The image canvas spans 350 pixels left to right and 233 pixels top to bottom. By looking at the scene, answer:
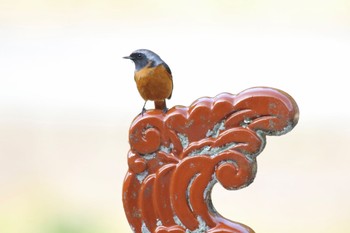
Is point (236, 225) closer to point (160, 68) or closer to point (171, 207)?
point (171, 207)

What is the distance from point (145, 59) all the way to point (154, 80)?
3cm

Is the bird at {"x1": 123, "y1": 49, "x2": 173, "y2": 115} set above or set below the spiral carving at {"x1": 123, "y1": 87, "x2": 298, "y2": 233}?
above

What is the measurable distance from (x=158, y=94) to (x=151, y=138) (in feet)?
0.21

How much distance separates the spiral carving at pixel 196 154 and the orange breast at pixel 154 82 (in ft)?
0.10

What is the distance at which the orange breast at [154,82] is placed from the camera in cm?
90

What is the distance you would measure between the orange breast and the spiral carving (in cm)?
3

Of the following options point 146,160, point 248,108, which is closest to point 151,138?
point 146,160

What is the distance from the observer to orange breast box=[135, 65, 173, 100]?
90 cm

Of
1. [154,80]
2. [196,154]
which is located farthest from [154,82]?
[196,154]

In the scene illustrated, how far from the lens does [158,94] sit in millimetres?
903

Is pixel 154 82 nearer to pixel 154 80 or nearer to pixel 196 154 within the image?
pixel 154 80

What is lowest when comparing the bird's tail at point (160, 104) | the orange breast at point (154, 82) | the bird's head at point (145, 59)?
the bird's tail at point (160, 104)

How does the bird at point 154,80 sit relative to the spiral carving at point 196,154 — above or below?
above

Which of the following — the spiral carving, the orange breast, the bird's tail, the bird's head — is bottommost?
the spiral carving
